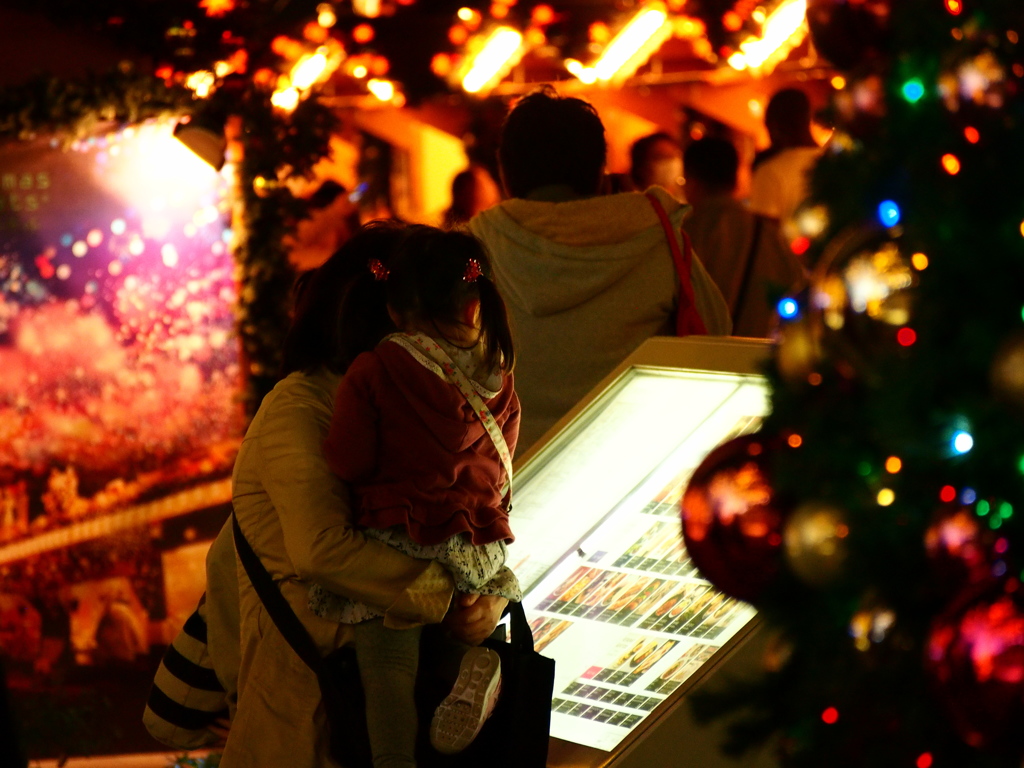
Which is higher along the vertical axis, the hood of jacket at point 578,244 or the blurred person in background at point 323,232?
the hood of jacket at point 578,244

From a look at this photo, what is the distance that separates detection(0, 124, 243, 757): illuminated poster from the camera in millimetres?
4969

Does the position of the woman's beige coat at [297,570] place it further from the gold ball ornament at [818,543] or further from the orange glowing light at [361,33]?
the orange glowing light at [361,33]

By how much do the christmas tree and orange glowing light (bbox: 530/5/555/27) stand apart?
8540 millimetres

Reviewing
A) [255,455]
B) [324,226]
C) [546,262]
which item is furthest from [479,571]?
[324,226]

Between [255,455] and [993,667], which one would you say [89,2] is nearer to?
[255,455]

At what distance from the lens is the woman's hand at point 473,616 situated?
2.47 meters

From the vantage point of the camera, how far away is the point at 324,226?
714 cm

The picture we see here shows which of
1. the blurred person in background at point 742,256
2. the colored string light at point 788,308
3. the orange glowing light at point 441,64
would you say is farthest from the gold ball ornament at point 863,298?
the orange glowing light at point 441,64

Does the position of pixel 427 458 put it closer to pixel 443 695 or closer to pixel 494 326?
pixel 494 326

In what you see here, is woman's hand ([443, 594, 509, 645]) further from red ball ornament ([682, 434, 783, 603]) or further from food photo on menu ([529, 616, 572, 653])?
red ball ornament ([682, 434, 783, 603])

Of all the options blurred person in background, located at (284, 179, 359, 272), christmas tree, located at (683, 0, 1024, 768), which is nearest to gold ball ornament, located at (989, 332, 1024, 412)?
christmas tree, located at (683, 0, 1024, 768)

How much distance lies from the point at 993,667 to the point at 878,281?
0.36 metres

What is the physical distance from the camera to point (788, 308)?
1.53 meters

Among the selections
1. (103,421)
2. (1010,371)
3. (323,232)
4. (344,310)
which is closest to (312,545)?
(344,310)
